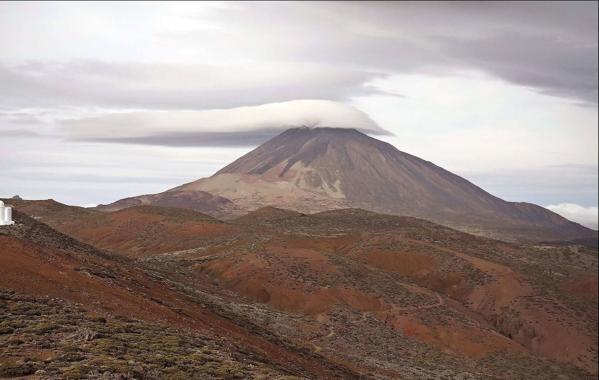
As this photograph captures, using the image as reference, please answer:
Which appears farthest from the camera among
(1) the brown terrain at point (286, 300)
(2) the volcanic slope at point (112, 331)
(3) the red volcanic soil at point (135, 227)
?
(3) the red volcanic soil at point (135, 227)

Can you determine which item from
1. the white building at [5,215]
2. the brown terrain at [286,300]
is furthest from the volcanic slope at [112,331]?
the white building at [5,215]

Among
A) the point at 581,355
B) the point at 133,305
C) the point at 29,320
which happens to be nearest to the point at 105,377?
the point at 29,320

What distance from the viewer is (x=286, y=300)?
55375mm

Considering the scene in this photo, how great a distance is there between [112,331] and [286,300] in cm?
3556

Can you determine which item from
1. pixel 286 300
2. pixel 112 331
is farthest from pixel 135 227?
pixel 112 331

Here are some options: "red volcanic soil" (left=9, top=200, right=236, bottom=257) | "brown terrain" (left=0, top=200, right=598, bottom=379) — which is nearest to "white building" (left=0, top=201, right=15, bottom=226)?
"brown terrain" (left=0, top=200, right=598, bottom=379)

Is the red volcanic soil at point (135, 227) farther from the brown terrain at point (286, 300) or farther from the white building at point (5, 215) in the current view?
the white building at point (5, 215)

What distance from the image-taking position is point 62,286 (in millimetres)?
25906

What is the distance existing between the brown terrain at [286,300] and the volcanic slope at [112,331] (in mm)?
110

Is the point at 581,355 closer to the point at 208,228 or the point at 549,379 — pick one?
the point at 549,379

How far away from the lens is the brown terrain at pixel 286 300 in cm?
2052

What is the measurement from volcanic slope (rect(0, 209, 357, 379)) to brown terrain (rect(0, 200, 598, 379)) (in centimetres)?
11

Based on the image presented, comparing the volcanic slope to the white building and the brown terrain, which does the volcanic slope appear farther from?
the white building

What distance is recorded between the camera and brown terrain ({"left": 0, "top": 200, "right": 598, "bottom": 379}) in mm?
20516
